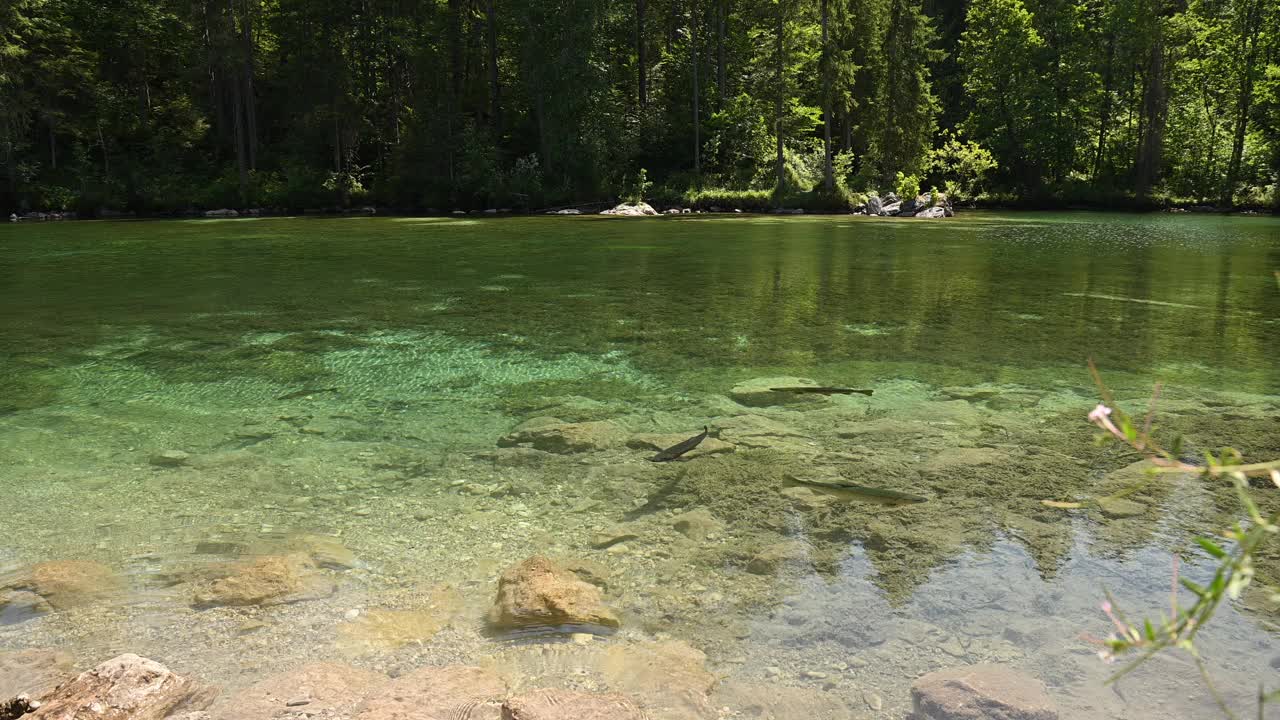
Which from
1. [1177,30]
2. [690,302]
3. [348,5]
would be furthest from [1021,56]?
[690,302]

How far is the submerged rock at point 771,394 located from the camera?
6.49 meters

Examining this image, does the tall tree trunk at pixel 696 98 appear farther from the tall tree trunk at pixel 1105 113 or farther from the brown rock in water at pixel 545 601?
the brown rock in water at pixel 545 601

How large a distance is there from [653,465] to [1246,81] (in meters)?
44.5

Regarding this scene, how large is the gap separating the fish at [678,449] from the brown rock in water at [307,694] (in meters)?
2.55

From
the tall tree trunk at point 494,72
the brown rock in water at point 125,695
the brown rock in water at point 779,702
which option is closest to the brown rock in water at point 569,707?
the brown rock in water at point 779,702

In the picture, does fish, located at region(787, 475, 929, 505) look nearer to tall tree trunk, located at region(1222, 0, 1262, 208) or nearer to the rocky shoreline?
the rocky shoreline

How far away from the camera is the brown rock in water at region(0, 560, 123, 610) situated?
3.53 m

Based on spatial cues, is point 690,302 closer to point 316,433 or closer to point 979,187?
point 316,433

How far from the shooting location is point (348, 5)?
3972 cm

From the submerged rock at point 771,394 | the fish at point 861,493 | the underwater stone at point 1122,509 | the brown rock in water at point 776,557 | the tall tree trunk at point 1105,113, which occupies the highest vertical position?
the tall tree trunk at point 1105,113

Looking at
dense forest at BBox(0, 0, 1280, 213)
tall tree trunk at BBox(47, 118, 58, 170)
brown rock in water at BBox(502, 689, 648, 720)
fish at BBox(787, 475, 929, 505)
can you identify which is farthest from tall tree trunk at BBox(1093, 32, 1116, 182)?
tall tree trunk at BBox(47, 118, 58, 170)

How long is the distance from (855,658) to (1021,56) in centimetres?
4736

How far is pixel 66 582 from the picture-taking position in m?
3.62

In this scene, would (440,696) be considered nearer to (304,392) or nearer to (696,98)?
(304,392)
